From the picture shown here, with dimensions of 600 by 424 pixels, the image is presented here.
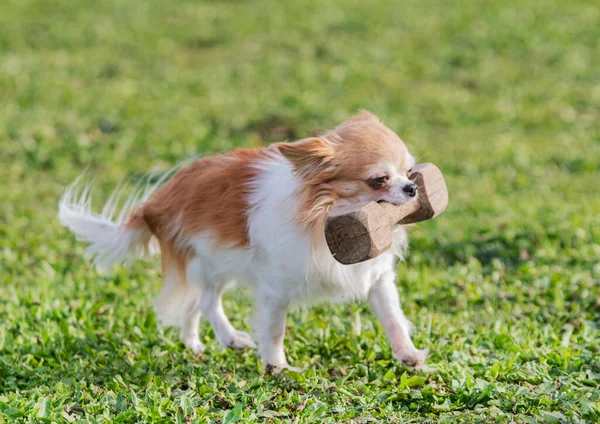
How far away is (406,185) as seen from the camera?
14.9 feet

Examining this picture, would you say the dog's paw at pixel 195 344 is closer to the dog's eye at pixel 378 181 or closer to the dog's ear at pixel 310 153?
the dog's ear at pixel 310 153

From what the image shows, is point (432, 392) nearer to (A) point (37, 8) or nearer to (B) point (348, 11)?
(B) point (348, 11)

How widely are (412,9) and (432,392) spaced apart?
12.5 meters

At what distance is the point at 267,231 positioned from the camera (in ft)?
16.1

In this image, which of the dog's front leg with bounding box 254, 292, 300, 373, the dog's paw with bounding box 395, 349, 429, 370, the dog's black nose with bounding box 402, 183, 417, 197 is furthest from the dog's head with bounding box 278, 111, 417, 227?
the dog's paw with bounding box 395, 349, 429, 370

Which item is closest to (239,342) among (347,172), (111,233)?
(111,233)

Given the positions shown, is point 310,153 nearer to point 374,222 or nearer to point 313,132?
point 374,222

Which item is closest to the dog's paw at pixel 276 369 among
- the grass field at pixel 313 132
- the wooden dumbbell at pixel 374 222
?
the grass field at pixel 313 132

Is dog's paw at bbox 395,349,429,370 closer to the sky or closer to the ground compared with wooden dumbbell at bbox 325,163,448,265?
closer to the ground

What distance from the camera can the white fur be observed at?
4.82 m

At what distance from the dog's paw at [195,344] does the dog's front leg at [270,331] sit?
630 mm

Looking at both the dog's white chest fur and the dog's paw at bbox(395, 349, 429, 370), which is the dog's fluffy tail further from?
the dog's paw at bbox(395, 349, 429, 370)

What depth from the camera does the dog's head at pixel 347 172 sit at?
454 centimetres

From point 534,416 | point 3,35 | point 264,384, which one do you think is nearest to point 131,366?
point 264,384
